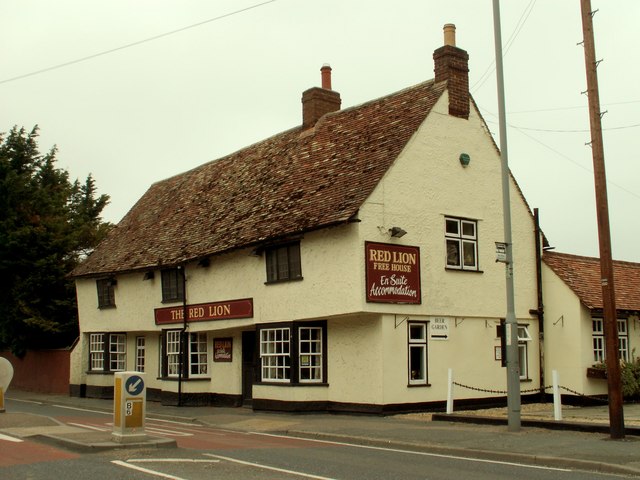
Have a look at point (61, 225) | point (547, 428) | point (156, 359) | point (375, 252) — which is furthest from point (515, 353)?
Answer: point (61, 225)

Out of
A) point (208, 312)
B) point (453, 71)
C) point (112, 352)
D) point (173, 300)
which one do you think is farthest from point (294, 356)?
point (112, 352)

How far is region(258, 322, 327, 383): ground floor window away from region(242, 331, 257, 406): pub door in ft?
8.10

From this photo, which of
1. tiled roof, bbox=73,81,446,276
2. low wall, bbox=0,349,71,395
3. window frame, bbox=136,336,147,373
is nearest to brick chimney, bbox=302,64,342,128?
tiled roof, bbox=73,81,446,276

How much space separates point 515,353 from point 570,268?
931cm

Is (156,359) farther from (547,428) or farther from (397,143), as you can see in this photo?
(547,428)

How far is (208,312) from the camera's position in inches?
992

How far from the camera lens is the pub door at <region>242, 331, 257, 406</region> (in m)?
25.0

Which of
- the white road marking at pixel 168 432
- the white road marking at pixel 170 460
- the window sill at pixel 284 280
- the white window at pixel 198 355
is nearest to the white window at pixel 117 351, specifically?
the white window at pixel 198 355

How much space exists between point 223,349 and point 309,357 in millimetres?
5022

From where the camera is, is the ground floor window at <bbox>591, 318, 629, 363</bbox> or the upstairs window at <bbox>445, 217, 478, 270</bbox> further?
the ground floor window at <bbox>591, 318, 629, 363</bbox>

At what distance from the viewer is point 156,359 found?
97.0ft

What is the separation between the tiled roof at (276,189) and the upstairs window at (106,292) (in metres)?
0.62

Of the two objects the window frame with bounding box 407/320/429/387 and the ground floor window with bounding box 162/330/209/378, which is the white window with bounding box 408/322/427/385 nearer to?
the window frame with bounding box 407/320/429/387

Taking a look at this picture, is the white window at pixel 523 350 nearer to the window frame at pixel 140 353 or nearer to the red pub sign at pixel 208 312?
the red pub sign at pixel 208 312
